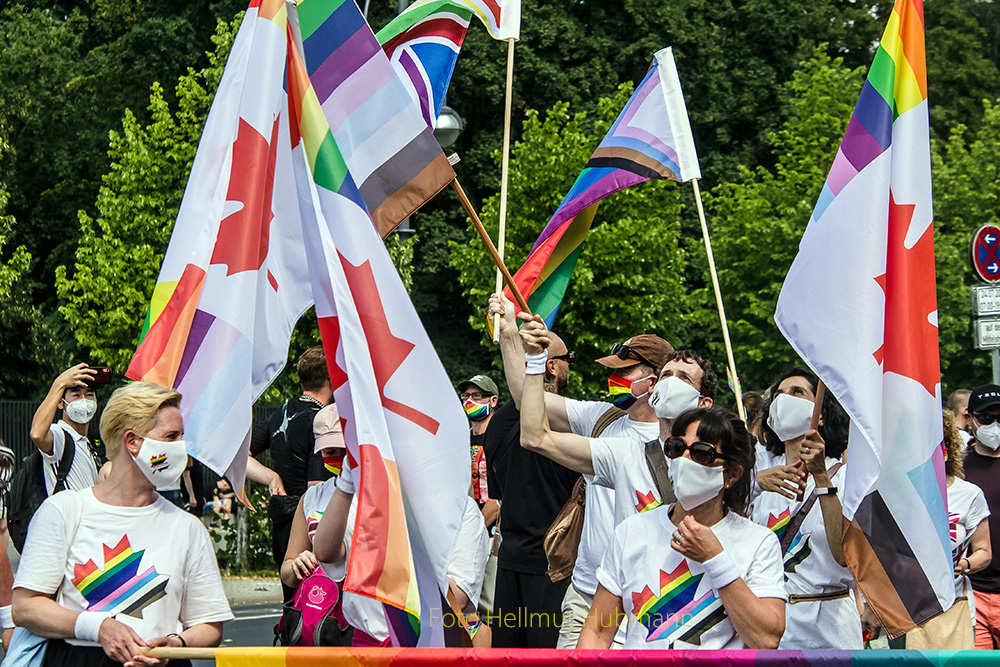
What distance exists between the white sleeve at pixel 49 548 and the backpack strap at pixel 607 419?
8.52 feet

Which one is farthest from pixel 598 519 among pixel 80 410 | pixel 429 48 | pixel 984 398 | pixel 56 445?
pixel 80 410

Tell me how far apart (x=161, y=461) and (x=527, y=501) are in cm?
269

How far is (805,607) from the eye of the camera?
4754 mm

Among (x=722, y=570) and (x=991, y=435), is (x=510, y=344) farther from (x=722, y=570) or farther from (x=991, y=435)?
(x=991, y=435)

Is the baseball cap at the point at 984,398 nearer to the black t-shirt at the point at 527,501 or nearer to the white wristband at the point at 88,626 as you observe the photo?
the black t-shirt at the point at 527,501

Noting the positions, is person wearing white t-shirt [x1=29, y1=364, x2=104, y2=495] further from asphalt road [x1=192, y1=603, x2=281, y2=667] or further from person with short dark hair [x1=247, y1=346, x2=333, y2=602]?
asphalt road [x1=192, y1=603, x2=281, y2=667]

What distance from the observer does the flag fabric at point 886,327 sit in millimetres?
4387

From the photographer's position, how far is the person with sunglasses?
3656 millimetres

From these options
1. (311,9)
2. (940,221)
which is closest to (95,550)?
(311,9)

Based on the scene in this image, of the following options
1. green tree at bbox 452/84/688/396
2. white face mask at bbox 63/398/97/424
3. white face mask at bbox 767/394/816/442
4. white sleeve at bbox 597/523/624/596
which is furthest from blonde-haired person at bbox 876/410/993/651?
green tree at bbox 452/84/688/396

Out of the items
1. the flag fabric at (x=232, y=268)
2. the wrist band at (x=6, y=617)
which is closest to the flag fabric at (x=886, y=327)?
the flag fabric at (x=232, y=268)

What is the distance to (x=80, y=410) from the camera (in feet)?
26.5

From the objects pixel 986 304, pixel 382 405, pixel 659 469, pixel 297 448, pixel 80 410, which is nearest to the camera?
pixel 382 405

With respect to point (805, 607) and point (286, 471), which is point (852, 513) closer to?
point (805, 607)
